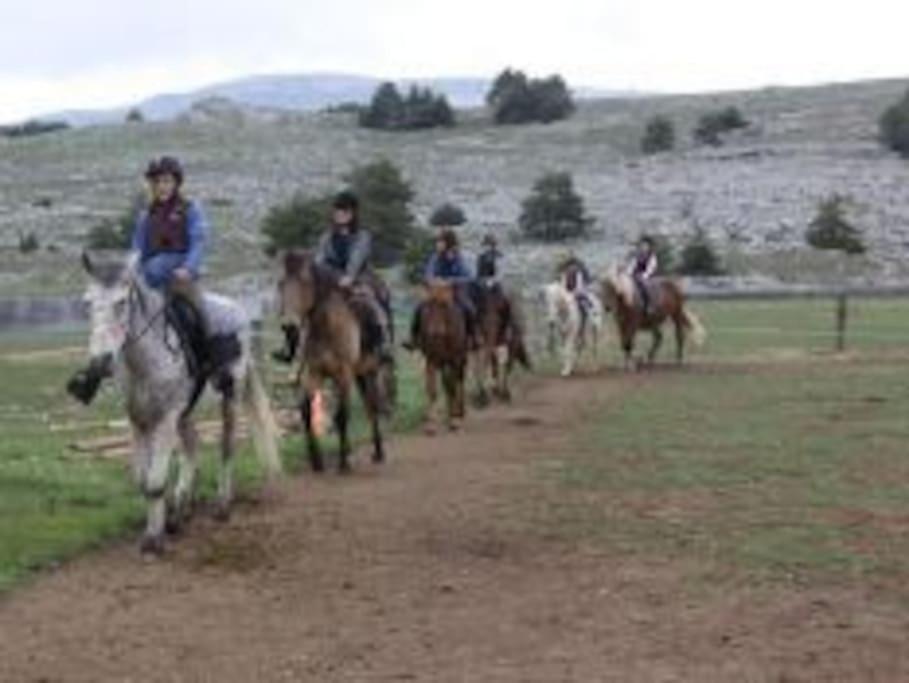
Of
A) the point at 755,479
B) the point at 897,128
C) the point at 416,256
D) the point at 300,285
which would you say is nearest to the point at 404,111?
the point at 897,128

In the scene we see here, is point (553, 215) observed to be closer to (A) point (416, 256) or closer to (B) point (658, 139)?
(A) point (416, 256)

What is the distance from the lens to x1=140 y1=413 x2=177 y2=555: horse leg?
12.9 meters

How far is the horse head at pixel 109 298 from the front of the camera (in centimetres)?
1231

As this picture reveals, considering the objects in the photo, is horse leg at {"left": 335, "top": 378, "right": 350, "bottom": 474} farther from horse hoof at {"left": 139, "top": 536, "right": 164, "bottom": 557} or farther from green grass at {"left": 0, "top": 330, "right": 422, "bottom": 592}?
horse hoof at {"left": 139, "top": 536, "right": 164, "bottom": 557}

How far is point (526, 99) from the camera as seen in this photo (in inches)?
4397

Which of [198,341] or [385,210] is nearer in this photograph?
[198,341]

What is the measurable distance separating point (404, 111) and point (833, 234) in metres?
43.8

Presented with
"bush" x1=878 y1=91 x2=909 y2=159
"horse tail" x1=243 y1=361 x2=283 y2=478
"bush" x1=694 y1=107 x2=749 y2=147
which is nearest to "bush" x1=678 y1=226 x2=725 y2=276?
"bush" x1=878 y1=91 x2=909 y2=159

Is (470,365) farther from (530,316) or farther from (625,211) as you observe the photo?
(625,211)

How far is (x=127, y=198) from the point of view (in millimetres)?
76125

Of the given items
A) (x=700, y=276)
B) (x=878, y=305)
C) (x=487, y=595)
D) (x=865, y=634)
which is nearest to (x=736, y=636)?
(x=865, y=634)

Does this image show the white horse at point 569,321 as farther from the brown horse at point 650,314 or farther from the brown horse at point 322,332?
the brown horse at point 322,332

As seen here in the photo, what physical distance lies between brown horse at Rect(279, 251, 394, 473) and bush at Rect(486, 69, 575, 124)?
3627 inches

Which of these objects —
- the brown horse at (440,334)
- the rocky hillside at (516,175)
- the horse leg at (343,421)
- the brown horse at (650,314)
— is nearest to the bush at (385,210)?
the rocky hillside at (516,175)
